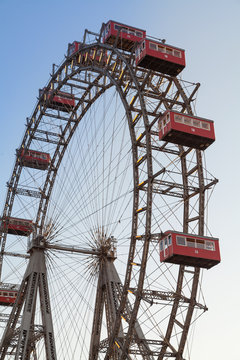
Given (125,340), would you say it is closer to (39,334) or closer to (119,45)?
(39,334)

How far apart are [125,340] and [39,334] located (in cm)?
924

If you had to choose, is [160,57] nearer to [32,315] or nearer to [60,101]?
[60,101]

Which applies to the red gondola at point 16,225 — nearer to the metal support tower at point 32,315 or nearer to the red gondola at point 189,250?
the metal support tower at point 32,315

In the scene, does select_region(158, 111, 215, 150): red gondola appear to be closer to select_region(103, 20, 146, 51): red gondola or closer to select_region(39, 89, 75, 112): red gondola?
select_region(103, 20, 146, 51): red gondola

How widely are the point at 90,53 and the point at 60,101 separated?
22.2ft

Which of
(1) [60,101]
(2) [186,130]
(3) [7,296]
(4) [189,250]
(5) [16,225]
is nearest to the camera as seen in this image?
(4) [189,250]

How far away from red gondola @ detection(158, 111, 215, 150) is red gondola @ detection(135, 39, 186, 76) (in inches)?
122

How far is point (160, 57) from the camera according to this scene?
1201 inches

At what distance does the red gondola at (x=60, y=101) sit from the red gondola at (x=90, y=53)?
11.7 ft

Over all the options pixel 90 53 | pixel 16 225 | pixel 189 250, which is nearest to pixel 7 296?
pixel 16 225

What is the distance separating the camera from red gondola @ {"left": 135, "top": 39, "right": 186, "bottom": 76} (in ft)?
100

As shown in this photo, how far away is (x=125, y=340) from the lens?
27266 mm

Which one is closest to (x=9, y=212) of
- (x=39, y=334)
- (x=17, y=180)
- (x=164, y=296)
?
(x=17, y=180)

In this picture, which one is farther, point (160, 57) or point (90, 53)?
point (90, 53)
